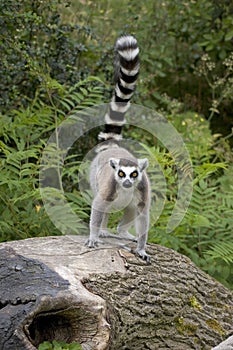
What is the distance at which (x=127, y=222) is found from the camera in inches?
192

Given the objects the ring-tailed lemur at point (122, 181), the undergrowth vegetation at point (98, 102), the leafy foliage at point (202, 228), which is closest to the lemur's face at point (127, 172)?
the ring-tailed lemur at point (122, 181)

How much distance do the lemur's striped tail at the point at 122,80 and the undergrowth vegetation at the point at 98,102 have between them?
14.1 inches

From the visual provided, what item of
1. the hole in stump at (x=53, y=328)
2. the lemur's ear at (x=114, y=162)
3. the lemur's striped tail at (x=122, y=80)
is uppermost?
the lemur's striped tail at (x=122, y=80)

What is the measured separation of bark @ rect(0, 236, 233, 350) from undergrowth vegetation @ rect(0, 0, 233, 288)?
53 cm

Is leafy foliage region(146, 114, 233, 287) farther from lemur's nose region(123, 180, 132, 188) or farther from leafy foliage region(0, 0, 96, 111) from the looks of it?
leafy foliage region(0, 0, 96, 111)

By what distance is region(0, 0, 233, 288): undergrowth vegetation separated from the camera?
17.7 feet

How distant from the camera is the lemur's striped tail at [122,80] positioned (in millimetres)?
4988

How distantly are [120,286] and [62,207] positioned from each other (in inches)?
45.1

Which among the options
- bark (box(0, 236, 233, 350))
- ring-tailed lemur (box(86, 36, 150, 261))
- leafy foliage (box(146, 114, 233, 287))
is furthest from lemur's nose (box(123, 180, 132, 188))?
leafy foliage (box(146, 114, 233, 287))

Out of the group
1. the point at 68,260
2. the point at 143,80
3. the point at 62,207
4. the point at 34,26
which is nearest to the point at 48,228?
the point at 62,207

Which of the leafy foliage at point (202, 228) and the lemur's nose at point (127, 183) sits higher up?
the lemur's nose at point (127, 183)

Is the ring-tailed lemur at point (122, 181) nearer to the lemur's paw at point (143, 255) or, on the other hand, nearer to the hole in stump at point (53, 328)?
the lemur's paw at point (143, 255)

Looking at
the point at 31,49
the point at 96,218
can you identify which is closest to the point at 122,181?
the point at 96,218

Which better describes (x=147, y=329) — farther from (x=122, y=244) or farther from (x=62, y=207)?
(x=62, y=207)
